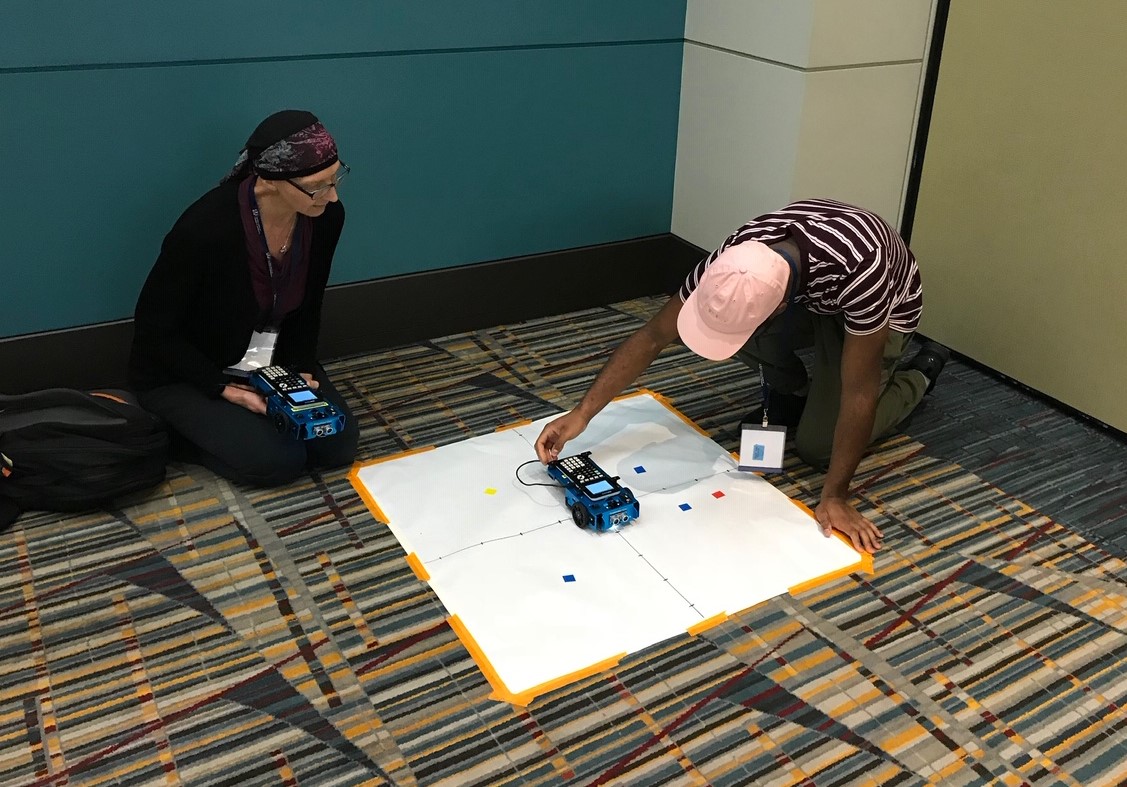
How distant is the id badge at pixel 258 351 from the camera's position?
261cm

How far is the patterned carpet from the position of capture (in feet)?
5.94

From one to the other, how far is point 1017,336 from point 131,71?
2591 millimetres

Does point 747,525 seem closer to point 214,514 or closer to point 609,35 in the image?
point 214,514

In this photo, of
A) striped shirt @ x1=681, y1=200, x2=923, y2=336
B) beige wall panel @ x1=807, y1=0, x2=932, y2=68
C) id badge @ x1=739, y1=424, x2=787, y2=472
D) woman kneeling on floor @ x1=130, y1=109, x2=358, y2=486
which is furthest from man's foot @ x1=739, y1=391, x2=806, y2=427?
woman kneeling on floor @ x1=130, y1=109, x2=358, y2=486

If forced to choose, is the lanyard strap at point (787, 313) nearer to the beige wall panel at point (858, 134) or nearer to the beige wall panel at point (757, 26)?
the beige wall panel at point (858, 134)

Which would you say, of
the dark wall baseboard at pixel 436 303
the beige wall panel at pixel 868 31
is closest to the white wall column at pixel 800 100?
the beige wall panel at pixel 868 31

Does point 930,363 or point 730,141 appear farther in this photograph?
point 730,141

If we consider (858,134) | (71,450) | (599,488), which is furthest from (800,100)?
(71,450)

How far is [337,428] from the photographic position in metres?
2.47

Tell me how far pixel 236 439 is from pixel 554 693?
3.43 feet

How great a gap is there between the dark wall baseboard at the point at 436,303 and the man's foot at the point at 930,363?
2.85ft

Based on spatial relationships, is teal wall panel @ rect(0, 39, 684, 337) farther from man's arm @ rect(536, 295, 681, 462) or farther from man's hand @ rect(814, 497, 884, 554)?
man's hand @ rect(814, 497, 884, 554)

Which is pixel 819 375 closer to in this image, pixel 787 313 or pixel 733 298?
pixel 787 313

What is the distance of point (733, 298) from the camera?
1.98 metres
